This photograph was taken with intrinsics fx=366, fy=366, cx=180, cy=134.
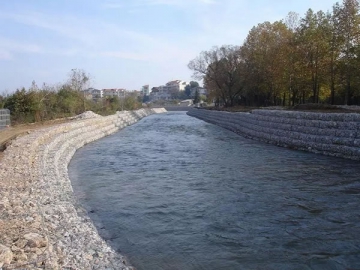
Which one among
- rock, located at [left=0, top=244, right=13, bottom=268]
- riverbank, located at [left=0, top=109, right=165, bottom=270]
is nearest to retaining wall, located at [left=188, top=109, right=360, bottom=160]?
riverbank, located at [left=0, top=109, right=165, bottom=270]

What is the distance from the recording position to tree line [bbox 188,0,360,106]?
29.6 meters

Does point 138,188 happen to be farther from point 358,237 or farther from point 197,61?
point 197,61

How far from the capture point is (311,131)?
57.0 feet

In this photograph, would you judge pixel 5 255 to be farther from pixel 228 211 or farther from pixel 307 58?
pixel 307 58

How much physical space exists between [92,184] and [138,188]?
1.71m

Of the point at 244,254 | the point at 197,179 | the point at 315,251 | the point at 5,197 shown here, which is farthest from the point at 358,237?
the point at 5,197

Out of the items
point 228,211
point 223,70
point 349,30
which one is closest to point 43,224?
point 228,211

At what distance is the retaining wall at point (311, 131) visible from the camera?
14.8 meters

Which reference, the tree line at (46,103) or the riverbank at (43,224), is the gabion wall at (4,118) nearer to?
the tree line at (46,103)

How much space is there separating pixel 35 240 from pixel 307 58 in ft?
107

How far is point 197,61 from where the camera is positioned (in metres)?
59.2

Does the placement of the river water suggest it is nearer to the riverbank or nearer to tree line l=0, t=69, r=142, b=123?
the riverbank

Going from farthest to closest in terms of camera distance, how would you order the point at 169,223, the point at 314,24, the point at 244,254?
the point at 314,24, the point at 169,223, the point at 244,254

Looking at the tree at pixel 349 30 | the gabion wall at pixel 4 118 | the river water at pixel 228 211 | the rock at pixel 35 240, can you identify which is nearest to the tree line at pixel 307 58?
the tree at pixel 349 30
